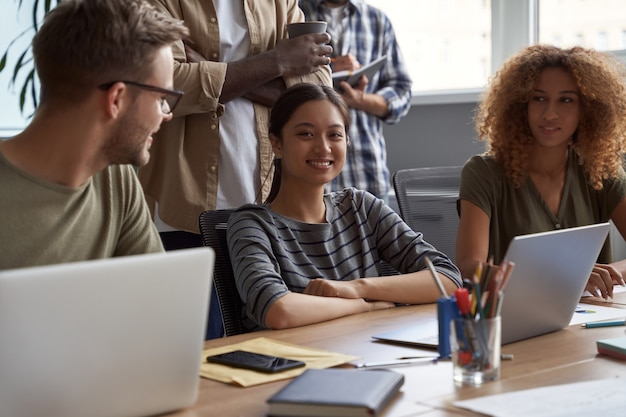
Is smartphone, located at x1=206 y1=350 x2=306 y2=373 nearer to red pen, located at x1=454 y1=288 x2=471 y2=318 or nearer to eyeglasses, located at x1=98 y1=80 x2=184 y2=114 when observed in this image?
red pen, located at x1=454 y1=288 x2=471 y2=318

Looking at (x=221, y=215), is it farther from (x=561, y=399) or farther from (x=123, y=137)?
(x=561, y=399)

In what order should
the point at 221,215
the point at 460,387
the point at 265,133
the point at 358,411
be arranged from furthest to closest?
1. the point at 265,133
2. the point at 221,215
3. the point at 460,387
4. the point at 358,411

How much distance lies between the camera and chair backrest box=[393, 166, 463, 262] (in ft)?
8.19

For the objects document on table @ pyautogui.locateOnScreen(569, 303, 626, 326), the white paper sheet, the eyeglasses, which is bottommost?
the white paper sheet

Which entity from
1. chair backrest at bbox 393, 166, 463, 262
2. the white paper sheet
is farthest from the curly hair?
the white paper sheet

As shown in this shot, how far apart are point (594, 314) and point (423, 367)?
1.82 feet

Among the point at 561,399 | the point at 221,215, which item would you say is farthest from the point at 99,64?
the point at 561,399

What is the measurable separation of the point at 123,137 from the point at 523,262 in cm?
74

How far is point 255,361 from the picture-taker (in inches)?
55.3

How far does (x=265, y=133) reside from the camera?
2.47 meters

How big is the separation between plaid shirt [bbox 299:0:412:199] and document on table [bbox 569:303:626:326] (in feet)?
4.99

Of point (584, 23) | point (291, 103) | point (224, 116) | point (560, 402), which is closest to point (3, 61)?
point (224, 116)

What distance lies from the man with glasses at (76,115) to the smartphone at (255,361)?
0.39 m

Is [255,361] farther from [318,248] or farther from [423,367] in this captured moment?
[318,248]
